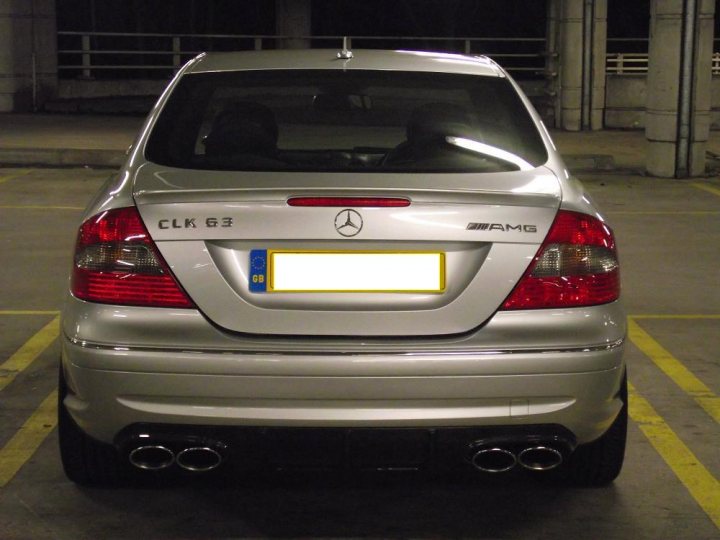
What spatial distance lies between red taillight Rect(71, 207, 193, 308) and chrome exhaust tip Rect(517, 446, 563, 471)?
1.06m

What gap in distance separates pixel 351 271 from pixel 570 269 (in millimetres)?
641

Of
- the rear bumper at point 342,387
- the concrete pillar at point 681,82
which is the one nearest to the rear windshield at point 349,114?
the rear bumper at point 342,387

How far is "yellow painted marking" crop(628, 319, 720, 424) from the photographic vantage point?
5.92 meters

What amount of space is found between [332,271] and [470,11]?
41467 mm

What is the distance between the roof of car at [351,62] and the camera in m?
4.90

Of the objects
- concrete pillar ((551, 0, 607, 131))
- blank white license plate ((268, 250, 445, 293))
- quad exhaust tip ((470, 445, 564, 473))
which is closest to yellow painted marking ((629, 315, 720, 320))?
quad exhaust tip ((470, 445, 564, 473))

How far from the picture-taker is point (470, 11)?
146ft

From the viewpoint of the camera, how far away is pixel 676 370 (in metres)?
6.54

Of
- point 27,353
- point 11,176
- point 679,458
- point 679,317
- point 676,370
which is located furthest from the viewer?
point 11,176

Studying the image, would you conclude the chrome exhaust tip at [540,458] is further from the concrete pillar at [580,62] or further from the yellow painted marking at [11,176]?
the concrete pillar at [580,62]

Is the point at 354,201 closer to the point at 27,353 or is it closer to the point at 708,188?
the point at 27,353

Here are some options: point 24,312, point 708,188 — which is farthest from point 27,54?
point 24,312

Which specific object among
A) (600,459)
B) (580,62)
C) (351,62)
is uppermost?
(351,62)

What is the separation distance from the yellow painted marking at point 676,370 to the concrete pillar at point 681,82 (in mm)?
8436
